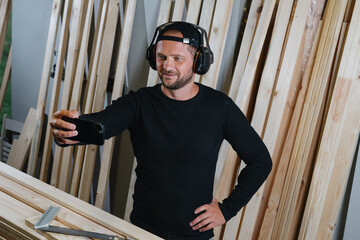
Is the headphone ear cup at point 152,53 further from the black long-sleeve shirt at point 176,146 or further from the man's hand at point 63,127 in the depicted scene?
the man's hand at point 63,127

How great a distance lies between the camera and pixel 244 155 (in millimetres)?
1862

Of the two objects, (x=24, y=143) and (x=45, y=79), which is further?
(x=24, y=143)

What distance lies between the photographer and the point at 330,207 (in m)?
2.14

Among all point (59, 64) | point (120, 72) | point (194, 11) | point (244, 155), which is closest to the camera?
point (244, 155)

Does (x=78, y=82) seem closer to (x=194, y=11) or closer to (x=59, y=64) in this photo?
(x=59, y=64)

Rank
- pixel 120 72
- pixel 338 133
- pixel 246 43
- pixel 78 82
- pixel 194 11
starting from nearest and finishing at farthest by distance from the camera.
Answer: pixel 338 133 < pixel 246 43 < pixel 194 11 < pixel 120 72 < pixel 78 82

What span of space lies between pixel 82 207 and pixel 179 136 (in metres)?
Result: 0.59

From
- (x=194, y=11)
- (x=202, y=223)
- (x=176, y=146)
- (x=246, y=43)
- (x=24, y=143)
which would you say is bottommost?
(x=24, y=143)

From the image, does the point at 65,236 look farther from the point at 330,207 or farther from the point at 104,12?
the point at 104,12

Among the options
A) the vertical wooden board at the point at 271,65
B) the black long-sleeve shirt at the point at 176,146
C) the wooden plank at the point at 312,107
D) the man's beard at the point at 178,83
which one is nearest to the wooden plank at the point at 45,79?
the black long-sleeve shirt at the point at 176,146

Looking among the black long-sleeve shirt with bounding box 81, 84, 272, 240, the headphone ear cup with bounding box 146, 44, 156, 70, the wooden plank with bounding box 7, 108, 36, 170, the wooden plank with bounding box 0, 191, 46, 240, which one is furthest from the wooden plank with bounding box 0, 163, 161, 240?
the wooden plank with bounding box 7, 108, 36, 170

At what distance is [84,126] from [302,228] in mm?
1609

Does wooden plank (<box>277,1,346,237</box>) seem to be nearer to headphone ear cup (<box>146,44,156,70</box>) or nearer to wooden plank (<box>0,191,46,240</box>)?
headphone ear cup (<box>146,44,156,70</box>)

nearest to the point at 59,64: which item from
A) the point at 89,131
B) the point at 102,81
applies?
the point at 102,81
